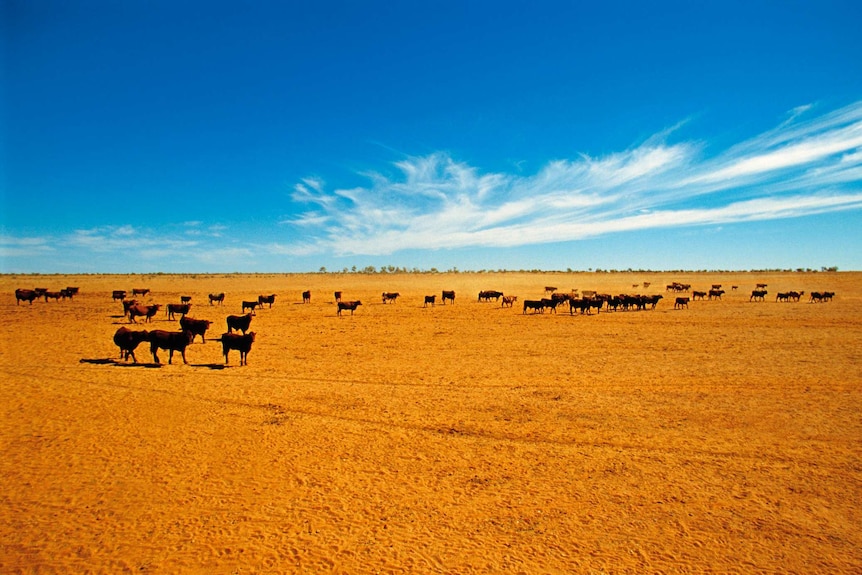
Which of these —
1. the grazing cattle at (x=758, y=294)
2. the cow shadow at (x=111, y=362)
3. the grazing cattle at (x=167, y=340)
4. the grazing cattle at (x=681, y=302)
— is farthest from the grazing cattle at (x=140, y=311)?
the grazing cattle at (x=758, y=294)

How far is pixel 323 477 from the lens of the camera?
24.3 feet

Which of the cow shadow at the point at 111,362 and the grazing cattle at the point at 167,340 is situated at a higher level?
the grazing cattle at the point at 167,340

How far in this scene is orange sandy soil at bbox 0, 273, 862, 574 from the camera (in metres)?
5.52

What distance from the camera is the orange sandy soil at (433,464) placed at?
5516 millimetres

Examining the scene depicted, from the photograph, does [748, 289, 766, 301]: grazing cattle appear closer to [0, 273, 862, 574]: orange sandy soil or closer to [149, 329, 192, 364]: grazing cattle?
[0, 273, 862, 574]: orange sandy soil

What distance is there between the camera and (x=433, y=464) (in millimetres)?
7926

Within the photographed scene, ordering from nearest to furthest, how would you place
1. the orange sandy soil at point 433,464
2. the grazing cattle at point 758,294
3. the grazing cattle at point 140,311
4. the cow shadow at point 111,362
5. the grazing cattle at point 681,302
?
the orange sandy soil at point 433,464, the cow shadow at point 111,362, the grazing cattle at point 140,311, the grazing cattle at point 681,302, the grazing cattle at point 758,294

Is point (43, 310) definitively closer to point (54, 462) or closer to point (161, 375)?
point (161, 375)

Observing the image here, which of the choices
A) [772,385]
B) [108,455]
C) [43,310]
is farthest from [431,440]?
[43,310]

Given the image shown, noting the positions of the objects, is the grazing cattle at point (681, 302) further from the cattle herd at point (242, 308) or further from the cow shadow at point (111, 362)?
the cow shadow at point (111, 362)

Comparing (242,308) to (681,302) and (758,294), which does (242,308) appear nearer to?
(681,302)

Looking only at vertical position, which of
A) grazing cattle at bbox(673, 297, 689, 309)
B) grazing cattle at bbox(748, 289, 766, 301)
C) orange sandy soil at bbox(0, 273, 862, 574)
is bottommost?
orange sandy soil at bbox(0, 273, 862, 574)

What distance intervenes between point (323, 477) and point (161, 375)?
932 centimetres

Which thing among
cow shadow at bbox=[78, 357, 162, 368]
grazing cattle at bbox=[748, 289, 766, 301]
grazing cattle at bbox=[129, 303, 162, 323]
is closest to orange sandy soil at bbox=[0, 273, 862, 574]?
cow shadow at bbox=[78, 357, 162, 368]
